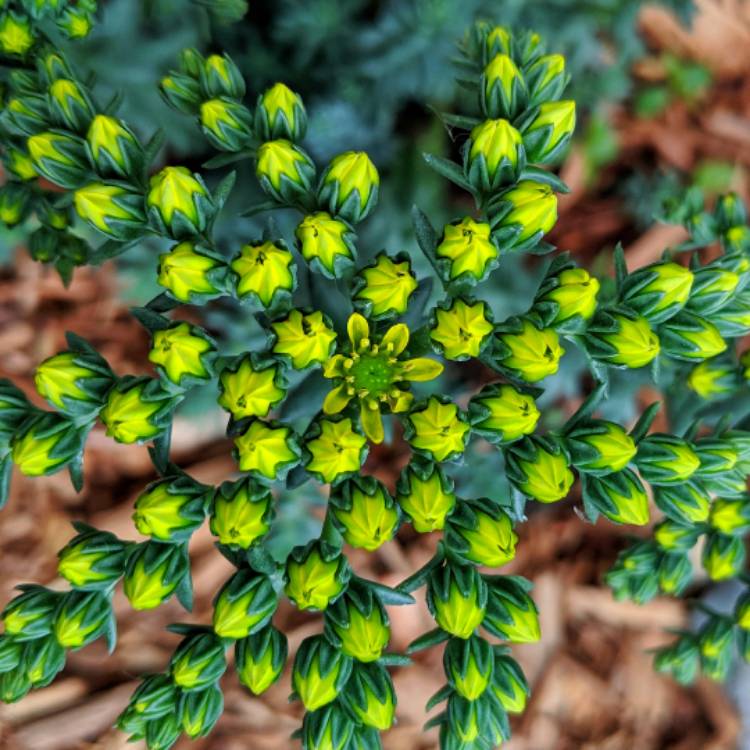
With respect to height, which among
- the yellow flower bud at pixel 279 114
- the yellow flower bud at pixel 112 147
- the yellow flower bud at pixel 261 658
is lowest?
the yellow flower bud at pixel 261 658

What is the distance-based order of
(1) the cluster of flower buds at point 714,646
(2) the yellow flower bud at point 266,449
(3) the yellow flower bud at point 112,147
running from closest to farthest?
(2) the yellow flower bud at point 266,449 < (3) the yellow flower bud at point 112,147 < (1) the cluster of flower buds at point 714,646

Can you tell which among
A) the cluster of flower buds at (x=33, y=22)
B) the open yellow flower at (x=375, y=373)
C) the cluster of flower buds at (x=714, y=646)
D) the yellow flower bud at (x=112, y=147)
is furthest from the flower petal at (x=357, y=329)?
the cluster of flower buds at (x=714, y=646)

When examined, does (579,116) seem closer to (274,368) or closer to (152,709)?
(274,368)

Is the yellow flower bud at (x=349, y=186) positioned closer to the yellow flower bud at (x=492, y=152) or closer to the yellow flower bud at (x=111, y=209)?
the yellow flower bud at (x=492, y=152)

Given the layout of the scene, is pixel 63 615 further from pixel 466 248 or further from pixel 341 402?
pixel 466 248

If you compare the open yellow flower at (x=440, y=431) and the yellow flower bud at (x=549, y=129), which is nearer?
the open yellow flower at (x=440, y=431)

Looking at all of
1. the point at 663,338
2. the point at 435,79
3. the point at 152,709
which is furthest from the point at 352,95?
the point at 152,709

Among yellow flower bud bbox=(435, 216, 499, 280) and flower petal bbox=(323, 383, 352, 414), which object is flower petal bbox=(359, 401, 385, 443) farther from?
yellow flower bud bbox=(435, 216, 499, 280)

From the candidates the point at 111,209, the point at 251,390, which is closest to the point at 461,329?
the point at 251,390

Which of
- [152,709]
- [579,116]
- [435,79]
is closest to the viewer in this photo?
[152,709]
